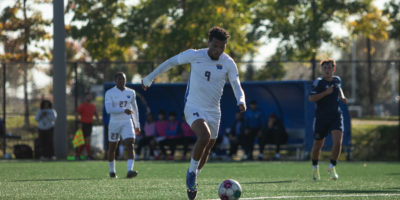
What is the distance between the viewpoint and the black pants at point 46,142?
21.9 metres

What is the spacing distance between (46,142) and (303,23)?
10077 millimetres

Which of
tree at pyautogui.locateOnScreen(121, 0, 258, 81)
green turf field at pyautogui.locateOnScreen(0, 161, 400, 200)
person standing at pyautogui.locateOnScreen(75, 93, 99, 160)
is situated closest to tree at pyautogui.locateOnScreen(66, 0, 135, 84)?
A: tree at pyautogui.locateOnScreen(121, 0, 258, 81)

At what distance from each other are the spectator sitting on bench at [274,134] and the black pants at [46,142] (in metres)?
6.42

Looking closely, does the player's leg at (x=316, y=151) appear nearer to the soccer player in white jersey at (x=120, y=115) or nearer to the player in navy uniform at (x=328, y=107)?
the player in navy uniform at (x=328, y=107)

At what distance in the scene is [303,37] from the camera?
25.6m

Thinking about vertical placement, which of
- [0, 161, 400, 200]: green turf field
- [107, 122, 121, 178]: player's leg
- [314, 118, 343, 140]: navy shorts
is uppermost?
[314, 118, 343, 140]: navy shorts

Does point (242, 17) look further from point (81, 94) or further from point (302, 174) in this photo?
point (302, 174)

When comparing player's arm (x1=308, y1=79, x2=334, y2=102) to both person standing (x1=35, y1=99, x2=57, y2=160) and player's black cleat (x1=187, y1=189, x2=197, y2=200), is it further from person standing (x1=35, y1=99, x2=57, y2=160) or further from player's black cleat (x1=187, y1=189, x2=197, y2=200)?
person standing (x1=35, y1=99, x2=57, y2=160)

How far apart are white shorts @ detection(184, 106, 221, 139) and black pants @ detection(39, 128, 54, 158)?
1344 cm

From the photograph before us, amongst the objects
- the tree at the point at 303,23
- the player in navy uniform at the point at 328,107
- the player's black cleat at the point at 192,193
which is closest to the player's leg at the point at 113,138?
the player in navy uniform at the point at 328,107

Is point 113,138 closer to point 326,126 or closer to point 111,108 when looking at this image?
point 111,108

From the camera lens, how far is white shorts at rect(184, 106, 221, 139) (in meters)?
9.06

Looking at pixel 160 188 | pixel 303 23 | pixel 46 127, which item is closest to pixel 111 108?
pixel 160 188

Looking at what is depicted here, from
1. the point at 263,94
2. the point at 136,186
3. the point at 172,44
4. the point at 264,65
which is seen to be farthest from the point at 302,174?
the point at 172,44
